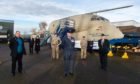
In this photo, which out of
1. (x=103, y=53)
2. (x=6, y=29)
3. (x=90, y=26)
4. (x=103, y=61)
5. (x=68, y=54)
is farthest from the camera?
(x=6, y=29)

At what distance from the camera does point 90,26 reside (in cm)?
2872

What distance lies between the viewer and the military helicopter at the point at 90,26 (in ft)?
90.8

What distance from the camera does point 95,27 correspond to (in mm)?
28141

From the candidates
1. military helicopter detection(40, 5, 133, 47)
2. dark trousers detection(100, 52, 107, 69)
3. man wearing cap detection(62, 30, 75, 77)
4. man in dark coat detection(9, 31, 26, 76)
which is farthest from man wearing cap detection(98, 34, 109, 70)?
military helicopter detection(40, 5, 133, 47)

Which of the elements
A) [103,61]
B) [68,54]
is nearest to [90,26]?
[103,61]

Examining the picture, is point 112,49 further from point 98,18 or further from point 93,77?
point 93,77

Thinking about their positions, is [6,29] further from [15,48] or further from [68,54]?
[68,54]

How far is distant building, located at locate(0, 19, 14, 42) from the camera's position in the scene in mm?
49219

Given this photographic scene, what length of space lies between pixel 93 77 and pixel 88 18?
55.8ft

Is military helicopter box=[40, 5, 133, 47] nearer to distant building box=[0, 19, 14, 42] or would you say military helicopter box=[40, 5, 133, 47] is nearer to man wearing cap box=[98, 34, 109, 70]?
man wearing cap box=[98, 34, 109, 70]

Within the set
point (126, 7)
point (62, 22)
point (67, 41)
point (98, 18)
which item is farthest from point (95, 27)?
point (67, 41)

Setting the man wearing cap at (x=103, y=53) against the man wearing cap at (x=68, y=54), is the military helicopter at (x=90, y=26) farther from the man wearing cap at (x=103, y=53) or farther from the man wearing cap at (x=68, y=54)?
the man wearing cap at (x=68, y=54)

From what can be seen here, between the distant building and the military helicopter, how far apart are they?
18.5 m

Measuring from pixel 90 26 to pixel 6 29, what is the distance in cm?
2376
